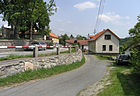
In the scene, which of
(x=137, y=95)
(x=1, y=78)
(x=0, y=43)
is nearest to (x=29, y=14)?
(x=0, y=43)

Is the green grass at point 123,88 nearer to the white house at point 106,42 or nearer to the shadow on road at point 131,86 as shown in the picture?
the shadow on road at point 131,86

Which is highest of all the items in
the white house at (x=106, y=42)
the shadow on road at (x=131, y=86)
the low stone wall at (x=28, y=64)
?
the white house at (x=106, y=42)

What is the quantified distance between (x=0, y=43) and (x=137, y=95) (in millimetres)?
20493

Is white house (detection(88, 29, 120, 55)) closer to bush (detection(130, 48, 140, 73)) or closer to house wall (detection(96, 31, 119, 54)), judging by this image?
house wall (detection(96, 31, 119, 54))

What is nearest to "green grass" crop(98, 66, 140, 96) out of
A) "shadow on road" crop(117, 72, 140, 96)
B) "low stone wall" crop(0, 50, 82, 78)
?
"shadow on road" crop(117, 72, 140, 96)

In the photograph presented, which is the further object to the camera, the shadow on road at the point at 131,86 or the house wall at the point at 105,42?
the house wall at the point at 105,42

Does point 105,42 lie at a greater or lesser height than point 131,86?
greater

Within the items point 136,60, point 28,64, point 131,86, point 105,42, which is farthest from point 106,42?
point 28,64

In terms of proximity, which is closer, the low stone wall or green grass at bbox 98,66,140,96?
green grass at bbox 98,66,140,96

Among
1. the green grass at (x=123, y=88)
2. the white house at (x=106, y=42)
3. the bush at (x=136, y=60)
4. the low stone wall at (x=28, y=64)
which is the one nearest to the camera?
the green grass at (x=123, y=88)

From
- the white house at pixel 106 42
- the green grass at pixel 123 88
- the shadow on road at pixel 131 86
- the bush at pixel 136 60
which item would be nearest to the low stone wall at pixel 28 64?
the green grass at pixel 123 88

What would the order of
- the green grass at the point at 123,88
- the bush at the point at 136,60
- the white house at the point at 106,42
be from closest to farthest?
the green grass at the point at 123,88 < the bush at the point at 136,60 < the white house at the point at 106,42

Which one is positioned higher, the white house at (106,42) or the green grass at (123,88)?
the white house at (106,42)

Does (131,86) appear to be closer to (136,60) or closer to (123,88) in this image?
(123,88)
